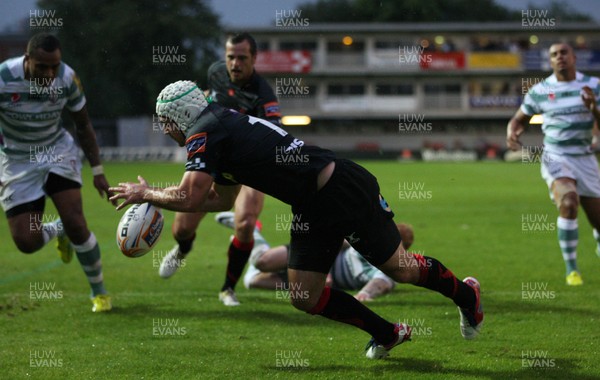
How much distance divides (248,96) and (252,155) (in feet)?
9.56

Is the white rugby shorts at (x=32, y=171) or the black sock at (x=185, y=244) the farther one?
the black sock at (x=185, y=244)

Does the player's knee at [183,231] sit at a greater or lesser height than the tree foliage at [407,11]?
lesser

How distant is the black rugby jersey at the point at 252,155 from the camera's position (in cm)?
495

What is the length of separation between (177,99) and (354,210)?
4.52 feet

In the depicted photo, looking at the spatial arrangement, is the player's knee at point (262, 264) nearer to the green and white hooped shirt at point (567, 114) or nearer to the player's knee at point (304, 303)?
the player's knee at point (304, 303)

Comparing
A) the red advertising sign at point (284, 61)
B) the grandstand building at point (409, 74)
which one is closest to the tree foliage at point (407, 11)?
the grandstand building at point (409, 74)

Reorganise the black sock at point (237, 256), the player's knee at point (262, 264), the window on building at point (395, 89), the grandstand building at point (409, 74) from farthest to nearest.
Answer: the window on building at point (395, 89) → the grandstand building at point (409, 74) → the player's knee at point (262, 264) → the black sock at point (237, 256)

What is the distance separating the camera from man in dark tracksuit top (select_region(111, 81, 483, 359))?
5008 millimetres

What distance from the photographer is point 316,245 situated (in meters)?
5.27

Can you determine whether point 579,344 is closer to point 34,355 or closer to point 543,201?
point 34,355

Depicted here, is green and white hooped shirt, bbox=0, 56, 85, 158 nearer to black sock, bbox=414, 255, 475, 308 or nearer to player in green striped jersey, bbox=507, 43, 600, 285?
black sock, bbox=414, 255, 475, 308

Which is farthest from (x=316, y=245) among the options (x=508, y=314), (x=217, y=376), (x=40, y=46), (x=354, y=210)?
(x=40, y=46)

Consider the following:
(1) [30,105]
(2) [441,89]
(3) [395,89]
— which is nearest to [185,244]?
(1) [30,105]

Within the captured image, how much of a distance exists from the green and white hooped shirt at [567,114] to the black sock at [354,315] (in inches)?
167
